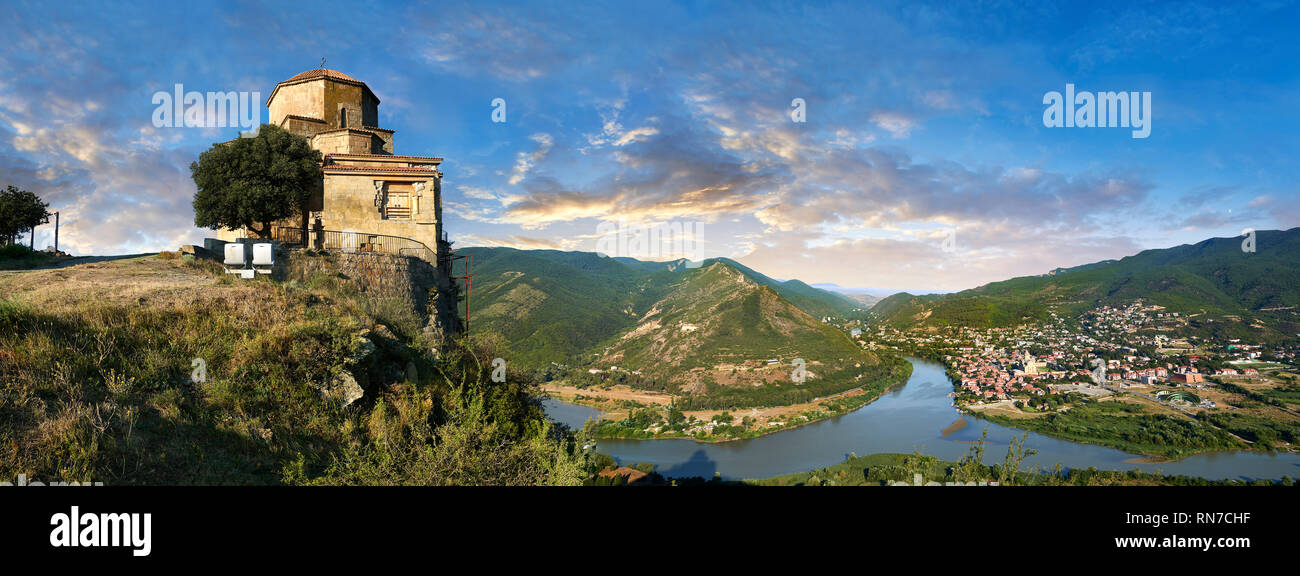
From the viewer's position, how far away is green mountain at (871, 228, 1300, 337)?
294ft

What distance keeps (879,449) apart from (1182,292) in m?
107

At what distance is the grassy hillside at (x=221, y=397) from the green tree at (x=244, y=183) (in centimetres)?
813

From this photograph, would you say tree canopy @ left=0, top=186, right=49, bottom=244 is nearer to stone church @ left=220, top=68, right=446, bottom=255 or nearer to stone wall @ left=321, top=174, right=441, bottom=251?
stone church @ left=220, top=68, right=446, bottom=255

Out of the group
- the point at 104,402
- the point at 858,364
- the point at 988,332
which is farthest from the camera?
the point at 988,332

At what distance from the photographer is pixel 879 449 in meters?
53.8

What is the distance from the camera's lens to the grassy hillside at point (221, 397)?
4.86m

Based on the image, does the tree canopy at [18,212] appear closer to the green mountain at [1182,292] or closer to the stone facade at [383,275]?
the stone facade at [383,275]

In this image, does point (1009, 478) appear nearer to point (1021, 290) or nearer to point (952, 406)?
point (952, 406)

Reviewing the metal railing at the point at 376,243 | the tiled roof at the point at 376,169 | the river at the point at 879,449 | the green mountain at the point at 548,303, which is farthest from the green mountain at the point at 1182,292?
the tiled roof at the point at 376,169

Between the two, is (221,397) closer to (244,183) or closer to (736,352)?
(244,183)

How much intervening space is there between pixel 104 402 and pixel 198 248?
29.2ft
